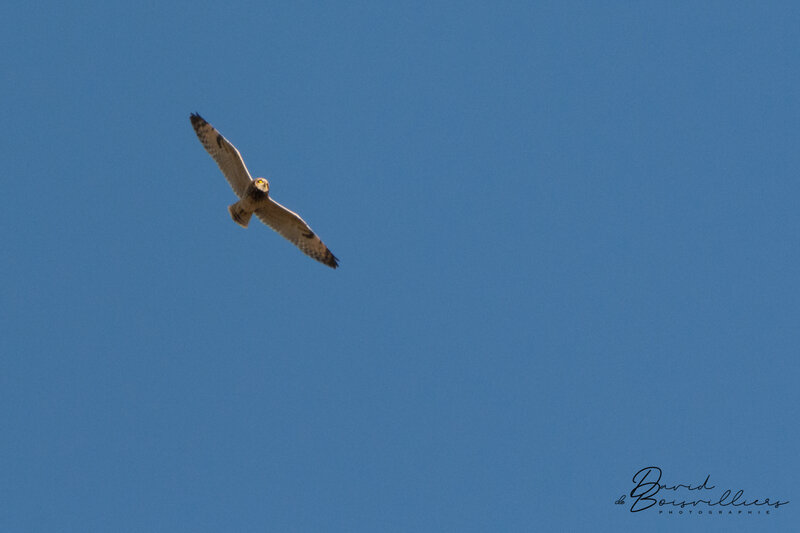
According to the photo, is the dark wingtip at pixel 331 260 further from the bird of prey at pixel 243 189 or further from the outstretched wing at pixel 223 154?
the outstretched wing at pixel 223 154

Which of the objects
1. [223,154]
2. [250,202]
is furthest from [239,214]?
[223,154]

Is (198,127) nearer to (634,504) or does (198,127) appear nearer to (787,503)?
(634,504)

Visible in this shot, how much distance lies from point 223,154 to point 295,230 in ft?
6.50

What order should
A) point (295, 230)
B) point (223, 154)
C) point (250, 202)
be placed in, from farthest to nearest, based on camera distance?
point (295, 230)
point (223, 154)
point (250, 202)

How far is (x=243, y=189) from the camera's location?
14492 millimetres

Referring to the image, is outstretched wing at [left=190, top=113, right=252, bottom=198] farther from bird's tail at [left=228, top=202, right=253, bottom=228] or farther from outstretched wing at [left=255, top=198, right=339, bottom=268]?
outstretched wing at [left=255, top=198, right=339, bottom=268]

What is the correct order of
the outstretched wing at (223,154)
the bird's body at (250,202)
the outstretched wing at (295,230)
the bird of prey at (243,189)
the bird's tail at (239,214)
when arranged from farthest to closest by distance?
the outstretched wing at (295,230), the bird's tail at (239,214), the outstretched wing at (223,154), the bird of prey at (243,189), the bird's body at (250,202)

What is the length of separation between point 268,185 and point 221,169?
40.7 inches

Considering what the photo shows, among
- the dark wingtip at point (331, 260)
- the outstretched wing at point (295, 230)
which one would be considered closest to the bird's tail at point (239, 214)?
the outstretched wing at point (295, 230)

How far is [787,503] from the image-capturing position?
12008 millimetres

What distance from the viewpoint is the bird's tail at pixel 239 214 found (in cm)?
1438

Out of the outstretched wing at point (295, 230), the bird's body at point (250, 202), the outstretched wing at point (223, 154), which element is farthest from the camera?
the outstretched wing at point (295, 230)

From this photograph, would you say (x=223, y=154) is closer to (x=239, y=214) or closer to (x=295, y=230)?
(x=239, y=214)

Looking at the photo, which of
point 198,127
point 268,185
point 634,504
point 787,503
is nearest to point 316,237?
point 268,185
